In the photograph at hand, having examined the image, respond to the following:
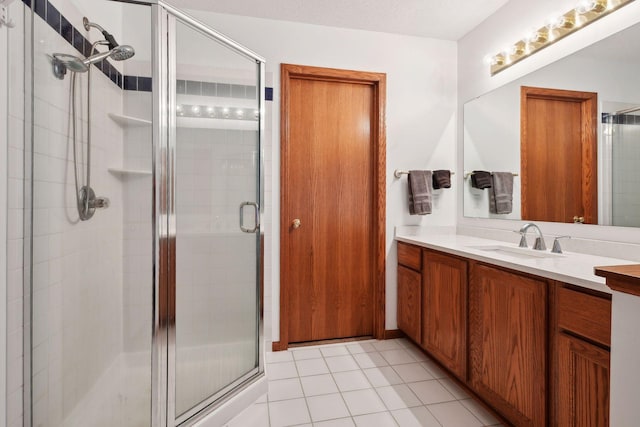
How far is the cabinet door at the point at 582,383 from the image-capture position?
105cm

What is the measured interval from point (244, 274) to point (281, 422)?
2.45 ft

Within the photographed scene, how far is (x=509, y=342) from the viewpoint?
1467 mm

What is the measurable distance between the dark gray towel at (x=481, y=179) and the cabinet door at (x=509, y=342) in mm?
917

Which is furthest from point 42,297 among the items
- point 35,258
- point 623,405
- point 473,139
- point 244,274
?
point 473,139

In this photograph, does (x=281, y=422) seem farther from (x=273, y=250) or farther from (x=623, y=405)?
(x=623, y=405)

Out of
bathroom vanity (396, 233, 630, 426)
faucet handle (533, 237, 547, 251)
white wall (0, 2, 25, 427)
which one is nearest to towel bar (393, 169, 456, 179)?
bathroom vanity (396, 233, 630, 426)

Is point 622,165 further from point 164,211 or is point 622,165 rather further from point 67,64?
point 67,64

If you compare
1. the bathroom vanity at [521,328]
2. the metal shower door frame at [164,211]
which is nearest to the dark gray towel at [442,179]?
the bathroom vanity at [521,328]

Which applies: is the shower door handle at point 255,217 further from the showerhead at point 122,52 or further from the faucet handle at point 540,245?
the faucet handle at point 540,245

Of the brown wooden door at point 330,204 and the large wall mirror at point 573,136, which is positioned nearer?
the large wall mirror at point 573,136

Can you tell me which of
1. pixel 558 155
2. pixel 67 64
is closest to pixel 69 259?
pixel 67 64

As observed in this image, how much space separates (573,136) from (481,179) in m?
0.71

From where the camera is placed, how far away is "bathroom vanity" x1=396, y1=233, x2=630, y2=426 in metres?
1.11

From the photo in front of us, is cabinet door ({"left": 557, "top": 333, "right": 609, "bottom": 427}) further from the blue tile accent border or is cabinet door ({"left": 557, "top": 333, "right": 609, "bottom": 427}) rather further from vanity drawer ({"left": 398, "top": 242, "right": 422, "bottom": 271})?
the blue tile accent border
